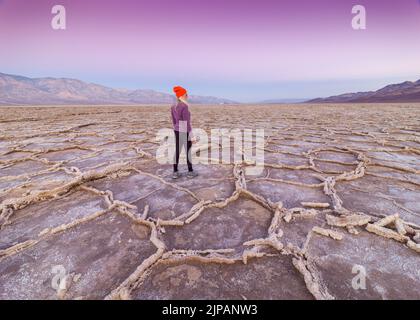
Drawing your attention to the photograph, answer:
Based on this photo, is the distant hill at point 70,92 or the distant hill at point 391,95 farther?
the distant hill at point 70,92

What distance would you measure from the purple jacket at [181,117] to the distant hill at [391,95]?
58.3 meters

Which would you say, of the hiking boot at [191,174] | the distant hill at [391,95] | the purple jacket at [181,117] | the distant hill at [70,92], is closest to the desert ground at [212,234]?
the hiking boot at [191,174]

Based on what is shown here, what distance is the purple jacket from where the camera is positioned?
9.49 ft

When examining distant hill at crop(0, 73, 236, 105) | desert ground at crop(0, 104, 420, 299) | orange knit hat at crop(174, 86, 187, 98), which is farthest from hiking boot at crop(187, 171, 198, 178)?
distant hill at crop(0, 73, 236, 105)

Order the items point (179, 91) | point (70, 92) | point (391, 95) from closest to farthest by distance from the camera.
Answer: point (179, 91) → point (391, 95) → point (70, 92)

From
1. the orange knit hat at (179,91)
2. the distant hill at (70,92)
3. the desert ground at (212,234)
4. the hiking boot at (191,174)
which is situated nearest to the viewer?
the desert ground at (212,234)

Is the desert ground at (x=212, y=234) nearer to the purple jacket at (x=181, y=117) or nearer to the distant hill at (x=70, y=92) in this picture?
the purple jacket at (x=181, y=117)

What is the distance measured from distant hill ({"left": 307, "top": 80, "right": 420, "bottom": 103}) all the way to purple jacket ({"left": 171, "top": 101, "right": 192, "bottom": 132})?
191 ft

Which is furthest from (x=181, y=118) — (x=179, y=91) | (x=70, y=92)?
(x=70, y=92)

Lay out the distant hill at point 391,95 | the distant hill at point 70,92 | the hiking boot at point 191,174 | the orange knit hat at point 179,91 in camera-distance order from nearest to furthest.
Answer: the orange knit hat at point 179,91, the hiking boot at point 191,174, the distant hill at point 391,95, the distant hill at point 70,92

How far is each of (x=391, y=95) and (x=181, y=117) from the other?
2858 inches

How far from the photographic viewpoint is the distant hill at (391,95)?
4899 centimetres

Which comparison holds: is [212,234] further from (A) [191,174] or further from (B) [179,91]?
(B) [179,91]

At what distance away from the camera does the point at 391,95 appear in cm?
5709
